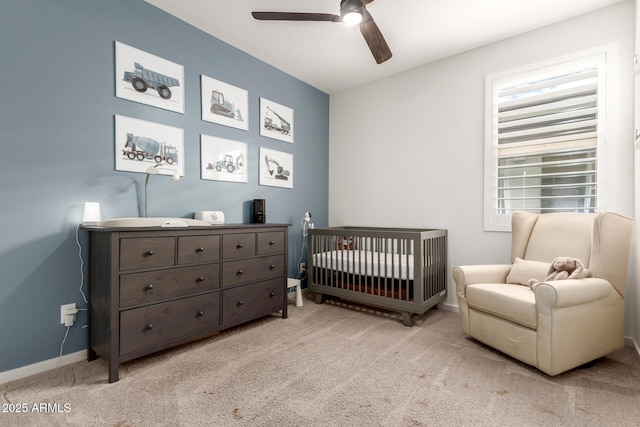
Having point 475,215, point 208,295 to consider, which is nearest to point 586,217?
point 475,215

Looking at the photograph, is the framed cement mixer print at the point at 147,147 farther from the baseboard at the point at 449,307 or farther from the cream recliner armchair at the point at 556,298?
the baseboard at the point at 449,307

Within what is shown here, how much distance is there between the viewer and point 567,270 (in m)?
2.05

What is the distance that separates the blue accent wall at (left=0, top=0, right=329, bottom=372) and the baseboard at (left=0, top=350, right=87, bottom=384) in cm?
3

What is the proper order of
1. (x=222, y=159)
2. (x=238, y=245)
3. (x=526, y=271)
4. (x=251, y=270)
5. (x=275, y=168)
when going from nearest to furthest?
(x=526, y=271), (x=238, y=245), (x=251, y=270), (x=222, y=159), (x=275, y=168)

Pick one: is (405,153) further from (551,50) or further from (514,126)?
(551,50)

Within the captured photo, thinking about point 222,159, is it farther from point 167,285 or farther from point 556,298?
point 556,298

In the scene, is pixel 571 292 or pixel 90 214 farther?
pixel 90 214

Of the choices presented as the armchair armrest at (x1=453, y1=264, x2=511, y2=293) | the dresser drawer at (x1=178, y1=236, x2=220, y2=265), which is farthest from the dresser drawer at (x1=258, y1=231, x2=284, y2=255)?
the armchair armrest at (x1=453, y1=264, x2=511, y2=293)

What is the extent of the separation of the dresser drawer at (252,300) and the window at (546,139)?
2.11m

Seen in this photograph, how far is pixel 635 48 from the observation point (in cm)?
224

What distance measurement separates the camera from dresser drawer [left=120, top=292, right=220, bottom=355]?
5.97ft

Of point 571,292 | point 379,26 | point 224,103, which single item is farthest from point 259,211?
point 571,292

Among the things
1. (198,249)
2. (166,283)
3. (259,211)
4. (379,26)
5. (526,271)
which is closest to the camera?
(166,283)

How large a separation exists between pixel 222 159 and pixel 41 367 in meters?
1.95
